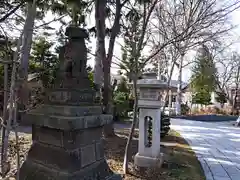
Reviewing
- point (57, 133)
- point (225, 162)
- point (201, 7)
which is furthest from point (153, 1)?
point (225, 162)

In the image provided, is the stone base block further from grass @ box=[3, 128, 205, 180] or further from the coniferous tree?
the coniferous tree

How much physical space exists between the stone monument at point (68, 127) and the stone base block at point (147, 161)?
1.91 meters

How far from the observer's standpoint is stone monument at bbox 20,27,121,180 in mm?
2293

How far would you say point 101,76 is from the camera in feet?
23.1

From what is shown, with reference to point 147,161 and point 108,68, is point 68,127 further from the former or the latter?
point 108,68

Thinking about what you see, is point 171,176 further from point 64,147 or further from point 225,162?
point 64,147

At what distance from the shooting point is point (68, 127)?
221cm

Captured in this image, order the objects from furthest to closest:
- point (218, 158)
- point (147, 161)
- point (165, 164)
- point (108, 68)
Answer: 1. point (108, 68)
2. point (218, 158)
3. point (165, 164)
4. point (147, 161)

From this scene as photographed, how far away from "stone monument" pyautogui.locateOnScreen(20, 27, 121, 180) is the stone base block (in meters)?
1.91

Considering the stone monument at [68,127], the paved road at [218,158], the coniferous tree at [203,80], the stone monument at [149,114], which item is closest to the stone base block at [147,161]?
the stone monument at [149,114]

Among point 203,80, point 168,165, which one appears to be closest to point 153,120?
point 168,165

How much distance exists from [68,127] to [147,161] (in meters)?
2.57

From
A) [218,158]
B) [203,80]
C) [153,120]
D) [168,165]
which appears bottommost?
[218,158]

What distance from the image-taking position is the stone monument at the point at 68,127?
2293 millimetres
